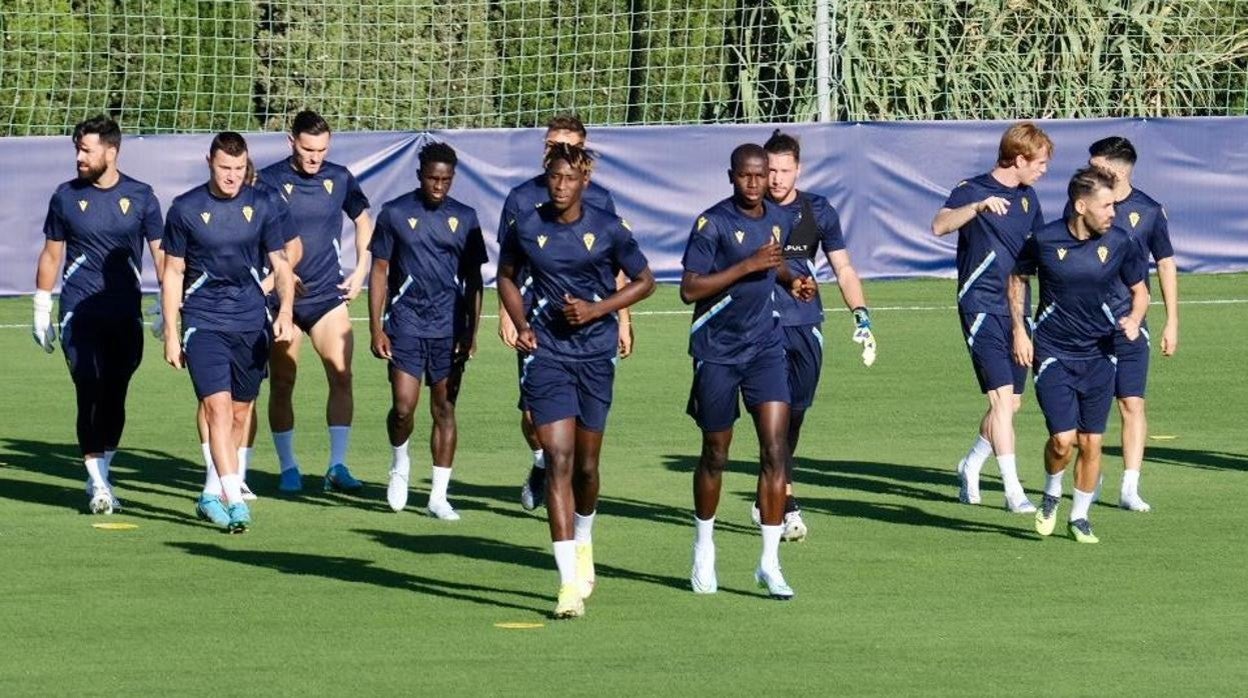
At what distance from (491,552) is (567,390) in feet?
5.93

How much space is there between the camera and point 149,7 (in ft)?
94.9

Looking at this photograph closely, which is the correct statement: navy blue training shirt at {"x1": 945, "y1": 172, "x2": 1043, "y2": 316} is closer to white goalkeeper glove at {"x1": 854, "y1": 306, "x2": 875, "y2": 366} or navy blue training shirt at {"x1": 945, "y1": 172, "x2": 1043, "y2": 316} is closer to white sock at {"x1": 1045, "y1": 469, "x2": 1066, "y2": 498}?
white sock at {"x1": 1045, "y1": 469, "x2": 1066, "y2": 498}

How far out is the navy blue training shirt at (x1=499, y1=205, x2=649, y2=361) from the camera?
34.3 ft

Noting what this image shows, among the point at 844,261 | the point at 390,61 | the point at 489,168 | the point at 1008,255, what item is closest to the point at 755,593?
the point at 844,261

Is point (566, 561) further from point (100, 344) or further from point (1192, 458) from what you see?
point (1192, 458)

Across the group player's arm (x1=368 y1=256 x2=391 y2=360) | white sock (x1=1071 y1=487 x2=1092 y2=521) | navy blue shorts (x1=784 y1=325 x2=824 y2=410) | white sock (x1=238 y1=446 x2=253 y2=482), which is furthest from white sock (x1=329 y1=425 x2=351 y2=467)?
white sock (x1=1071 y1=487 x2=1092 y2=521)

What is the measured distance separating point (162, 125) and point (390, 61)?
A: 9.25 feet

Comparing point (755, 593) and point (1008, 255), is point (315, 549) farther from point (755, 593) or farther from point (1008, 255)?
point (1008, 255)

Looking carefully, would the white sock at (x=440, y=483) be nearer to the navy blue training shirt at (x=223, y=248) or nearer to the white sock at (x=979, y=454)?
the navy blue training shirt at (x=223, y=248)

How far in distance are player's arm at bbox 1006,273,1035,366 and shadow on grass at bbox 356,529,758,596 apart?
220cm

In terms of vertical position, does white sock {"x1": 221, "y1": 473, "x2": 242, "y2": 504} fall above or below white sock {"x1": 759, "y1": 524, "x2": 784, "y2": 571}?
below

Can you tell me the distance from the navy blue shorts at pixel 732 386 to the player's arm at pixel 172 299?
313 centimetres

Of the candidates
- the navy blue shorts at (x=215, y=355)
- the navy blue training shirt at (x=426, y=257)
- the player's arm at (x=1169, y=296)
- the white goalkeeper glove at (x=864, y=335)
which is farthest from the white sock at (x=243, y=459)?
the player's arm at (x=1169, y=296)

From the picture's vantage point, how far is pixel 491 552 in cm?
1195
